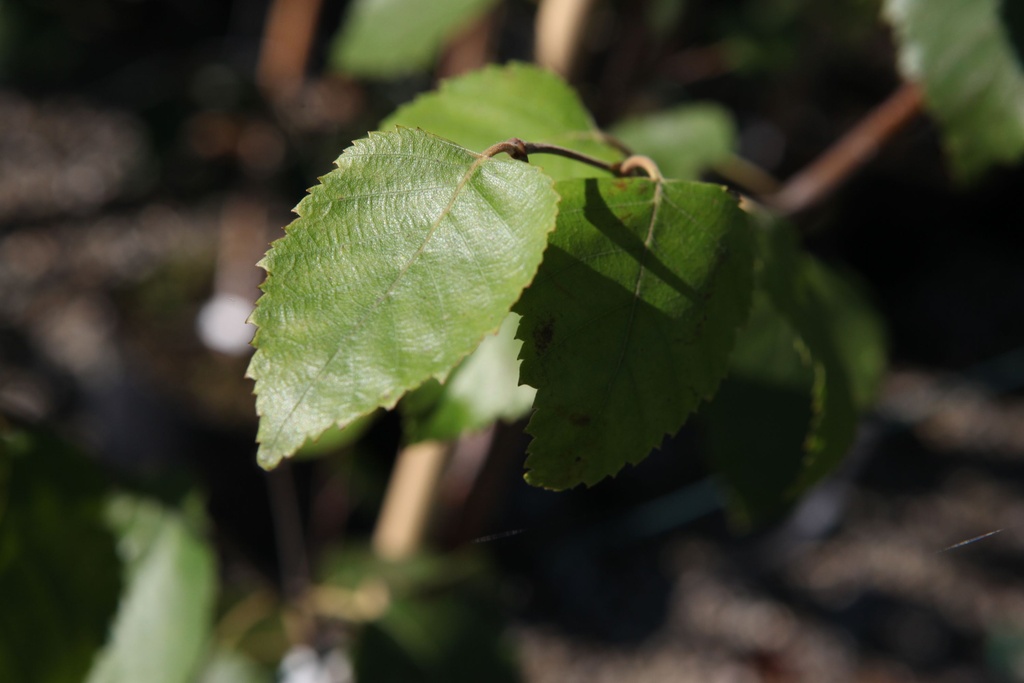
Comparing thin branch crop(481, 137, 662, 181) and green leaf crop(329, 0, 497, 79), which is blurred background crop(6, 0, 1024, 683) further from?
thin branch crop(481, 137, 662, 181)

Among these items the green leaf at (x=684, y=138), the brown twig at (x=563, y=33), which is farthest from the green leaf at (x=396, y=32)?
the green leaf at (x=684, y=138)

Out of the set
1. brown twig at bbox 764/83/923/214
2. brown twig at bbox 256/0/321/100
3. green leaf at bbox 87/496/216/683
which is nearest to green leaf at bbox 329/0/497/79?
brown twig at bbox 764/83/923/214

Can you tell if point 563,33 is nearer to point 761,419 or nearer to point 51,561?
point 761,419

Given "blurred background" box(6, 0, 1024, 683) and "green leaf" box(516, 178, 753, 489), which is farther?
"blurred background" box(6, 0, 1024, 683)

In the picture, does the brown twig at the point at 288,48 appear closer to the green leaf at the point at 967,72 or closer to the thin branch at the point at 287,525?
the thin branch at the point at 287,525

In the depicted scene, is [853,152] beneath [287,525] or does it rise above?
above

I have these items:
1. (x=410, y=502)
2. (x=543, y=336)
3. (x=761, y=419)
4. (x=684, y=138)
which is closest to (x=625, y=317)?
(x=543, y=336)
